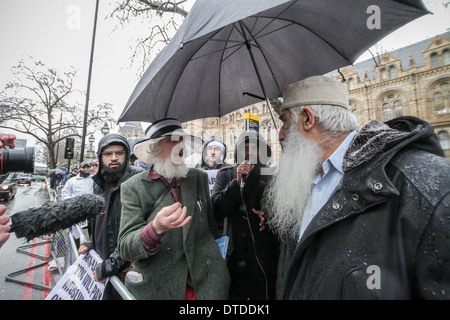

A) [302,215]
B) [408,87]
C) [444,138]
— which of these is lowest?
[302,215]

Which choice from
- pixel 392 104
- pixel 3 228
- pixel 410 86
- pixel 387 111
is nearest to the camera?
pixel 3 228

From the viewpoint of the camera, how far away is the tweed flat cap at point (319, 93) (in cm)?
139

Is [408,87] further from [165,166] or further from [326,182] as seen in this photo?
[165,166]

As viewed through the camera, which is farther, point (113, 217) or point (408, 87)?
point (408, 87)

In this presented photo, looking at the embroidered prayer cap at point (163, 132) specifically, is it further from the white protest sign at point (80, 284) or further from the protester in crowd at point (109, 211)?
the white protest sign at point (80, 284)

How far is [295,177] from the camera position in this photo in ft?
4.78

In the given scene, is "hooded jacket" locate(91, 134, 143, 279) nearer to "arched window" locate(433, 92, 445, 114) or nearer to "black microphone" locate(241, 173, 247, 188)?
"black microphone" locate(241, 173, 247, 188)

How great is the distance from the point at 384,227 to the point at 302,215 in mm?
550

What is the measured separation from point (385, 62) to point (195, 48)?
3835 cm

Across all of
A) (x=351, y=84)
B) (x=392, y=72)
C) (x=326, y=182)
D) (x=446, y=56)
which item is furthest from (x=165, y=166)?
(x=392, y=72)

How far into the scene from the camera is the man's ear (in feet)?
4.54

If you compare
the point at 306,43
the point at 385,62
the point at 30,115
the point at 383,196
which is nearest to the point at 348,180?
the point at 383,196

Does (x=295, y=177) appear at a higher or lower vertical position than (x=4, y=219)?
higher
